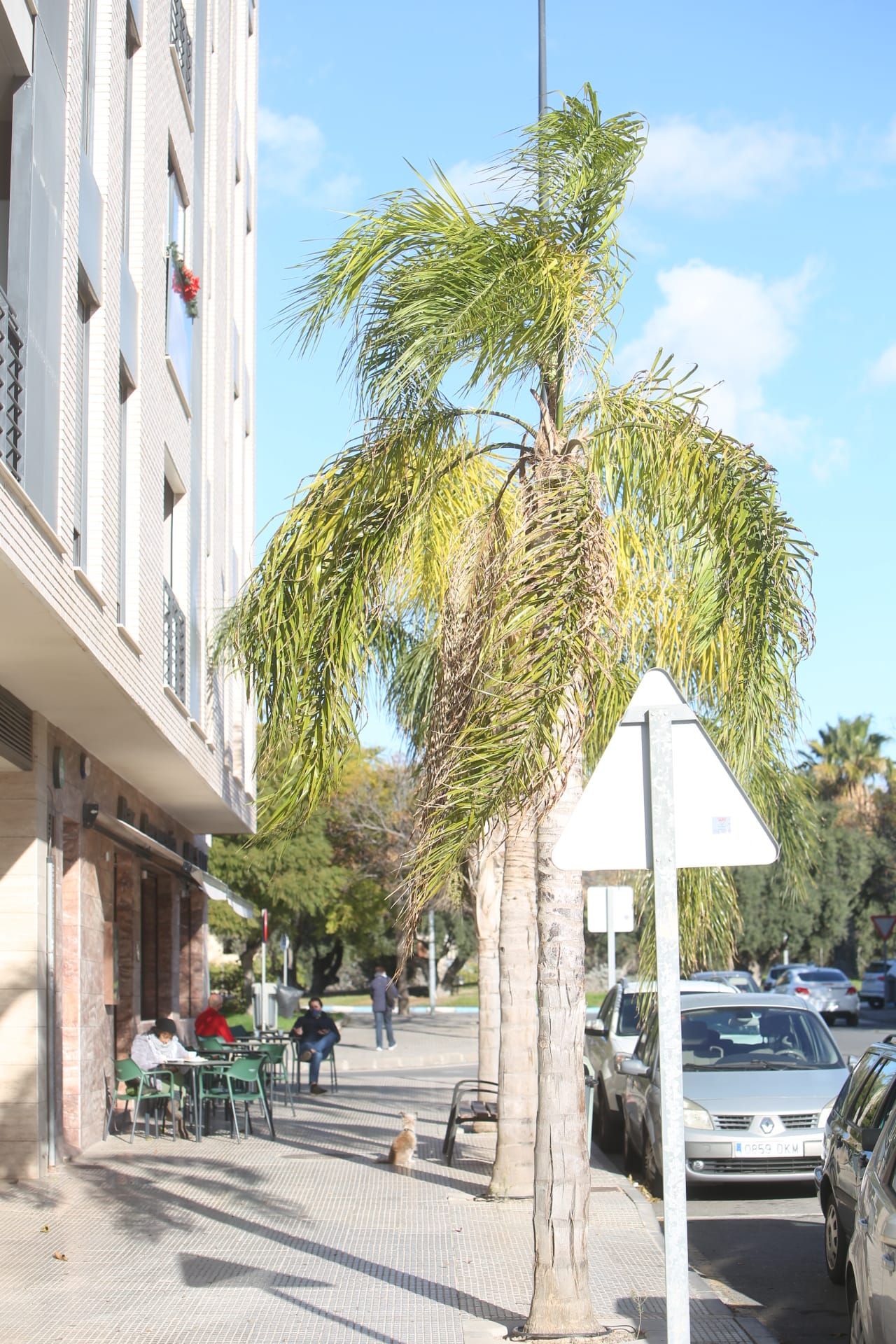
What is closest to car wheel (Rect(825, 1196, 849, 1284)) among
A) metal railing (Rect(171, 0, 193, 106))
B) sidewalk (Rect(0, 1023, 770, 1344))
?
sidewalk (Rect(0, 1023, 770, 1344))

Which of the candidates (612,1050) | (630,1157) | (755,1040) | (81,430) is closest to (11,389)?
(81,430)

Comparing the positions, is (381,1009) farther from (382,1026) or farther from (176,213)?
(176,213)

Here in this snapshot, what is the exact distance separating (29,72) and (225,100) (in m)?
13.3

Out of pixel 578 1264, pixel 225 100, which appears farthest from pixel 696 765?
pixel 225 100

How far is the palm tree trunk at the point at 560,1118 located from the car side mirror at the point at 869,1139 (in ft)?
4.49

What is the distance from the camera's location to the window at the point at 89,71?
11.8 meters

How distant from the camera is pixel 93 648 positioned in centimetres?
1047

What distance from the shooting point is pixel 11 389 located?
28.1ft

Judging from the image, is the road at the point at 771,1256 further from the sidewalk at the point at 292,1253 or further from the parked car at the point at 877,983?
the parked car at the point at 877,983

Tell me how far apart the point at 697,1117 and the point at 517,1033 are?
167 centimetres

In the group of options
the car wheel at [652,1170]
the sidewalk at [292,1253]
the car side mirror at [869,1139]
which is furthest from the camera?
the car wheel at [652,1170]

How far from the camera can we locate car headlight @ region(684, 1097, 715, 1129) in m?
11.9

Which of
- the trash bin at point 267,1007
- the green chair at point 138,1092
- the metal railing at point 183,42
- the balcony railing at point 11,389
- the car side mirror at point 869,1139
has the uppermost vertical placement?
the metal railing at point 183,42

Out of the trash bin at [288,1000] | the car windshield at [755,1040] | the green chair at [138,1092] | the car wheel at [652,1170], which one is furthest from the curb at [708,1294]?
the trash bin at [288,1000]
